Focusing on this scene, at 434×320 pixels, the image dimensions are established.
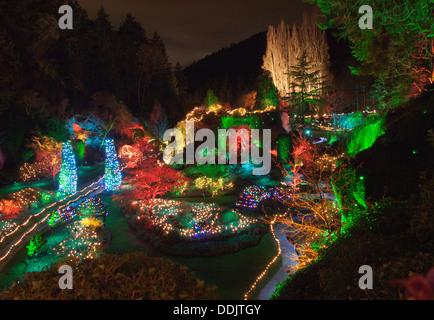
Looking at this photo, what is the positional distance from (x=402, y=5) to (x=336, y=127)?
669 inches

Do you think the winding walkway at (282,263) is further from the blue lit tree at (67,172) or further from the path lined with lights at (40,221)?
the blue lit tree at (67,172)

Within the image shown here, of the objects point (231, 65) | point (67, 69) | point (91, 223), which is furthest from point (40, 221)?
point (231, 65)

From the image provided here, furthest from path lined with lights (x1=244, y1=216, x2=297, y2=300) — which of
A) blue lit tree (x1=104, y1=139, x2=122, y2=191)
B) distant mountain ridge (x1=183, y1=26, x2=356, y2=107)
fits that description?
distant mountain ridge (x1=183, y1=26, x2=356, y2=107)

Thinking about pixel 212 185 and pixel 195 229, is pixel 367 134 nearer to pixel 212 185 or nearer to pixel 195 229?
pixel 195 229

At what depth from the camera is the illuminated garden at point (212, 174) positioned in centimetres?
416

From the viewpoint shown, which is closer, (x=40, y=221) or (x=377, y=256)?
(x=377, y=256)

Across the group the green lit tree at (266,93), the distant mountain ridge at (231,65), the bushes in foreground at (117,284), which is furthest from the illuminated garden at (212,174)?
the distant mountain ridge at (231,65)

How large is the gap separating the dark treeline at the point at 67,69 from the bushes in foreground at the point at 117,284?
65.0 ft

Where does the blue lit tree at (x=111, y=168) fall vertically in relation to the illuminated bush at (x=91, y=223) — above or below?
above

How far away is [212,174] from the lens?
63.8 ft

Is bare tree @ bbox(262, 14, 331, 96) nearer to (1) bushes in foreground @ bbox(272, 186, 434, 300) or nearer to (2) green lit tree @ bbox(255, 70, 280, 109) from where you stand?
(2) green lit tree @ bbox(255, 70, 280, 109)

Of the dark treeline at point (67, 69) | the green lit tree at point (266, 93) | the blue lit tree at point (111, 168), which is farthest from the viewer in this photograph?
the green lit tree at point (266, 93)

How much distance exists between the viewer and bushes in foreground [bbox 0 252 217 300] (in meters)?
3.42

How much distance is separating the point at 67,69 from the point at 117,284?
27.5 m
